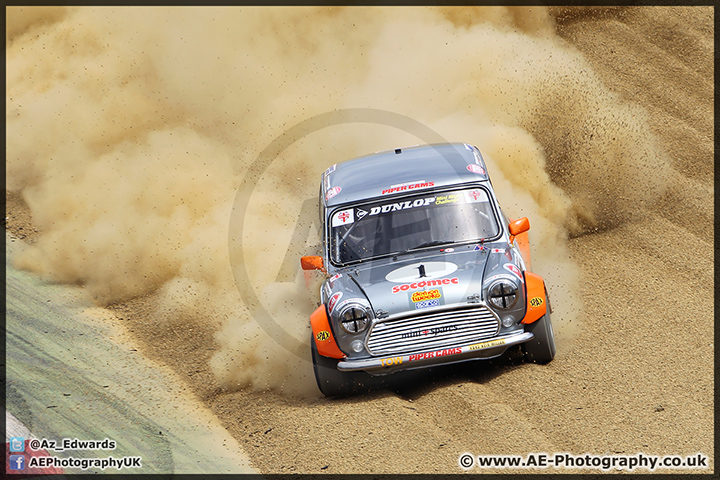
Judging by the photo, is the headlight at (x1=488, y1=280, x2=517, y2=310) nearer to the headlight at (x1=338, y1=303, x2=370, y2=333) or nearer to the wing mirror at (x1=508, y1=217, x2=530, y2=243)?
the wing mirror at (x1=508, y1=217, x2=530, y2=243)

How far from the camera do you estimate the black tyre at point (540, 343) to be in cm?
609

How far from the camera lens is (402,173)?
7211 mm

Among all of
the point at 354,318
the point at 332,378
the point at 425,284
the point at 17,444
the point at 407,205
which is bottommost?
the point at 17,444

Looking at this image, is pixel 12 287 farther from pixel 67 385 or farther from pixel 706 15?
pixel 706 15

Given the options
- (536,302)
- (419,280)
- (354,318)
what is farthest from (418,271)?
(536,302)

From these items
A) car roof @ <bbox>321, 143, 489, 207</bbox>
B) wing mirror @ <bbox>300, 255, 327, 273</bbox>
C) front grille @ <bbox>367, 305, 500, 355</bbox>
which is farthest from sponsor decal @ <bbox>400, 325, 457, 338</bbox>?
car roof @ <bbox>321, 143, 489, 207</bbox>

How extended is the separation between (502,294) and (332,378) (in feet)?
5.65

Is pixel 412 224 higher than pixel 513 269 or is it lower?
higher

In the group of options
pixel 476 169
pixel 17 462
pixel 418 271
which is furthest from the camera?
pixel 476 169

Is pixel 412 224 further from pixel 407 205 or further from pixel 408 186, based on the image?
pixel 408 186

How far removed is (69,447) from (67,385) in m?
1.51

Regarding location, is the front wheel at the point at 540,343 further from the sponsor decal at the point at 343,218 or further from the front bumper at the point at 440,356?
the sponsor decal at the point at 343,218

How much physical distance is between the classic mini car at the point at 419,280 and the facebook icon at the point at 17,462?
8.39ft

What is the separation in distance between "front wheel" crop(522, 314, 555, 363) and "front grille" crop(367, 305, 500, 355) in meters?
0.44
